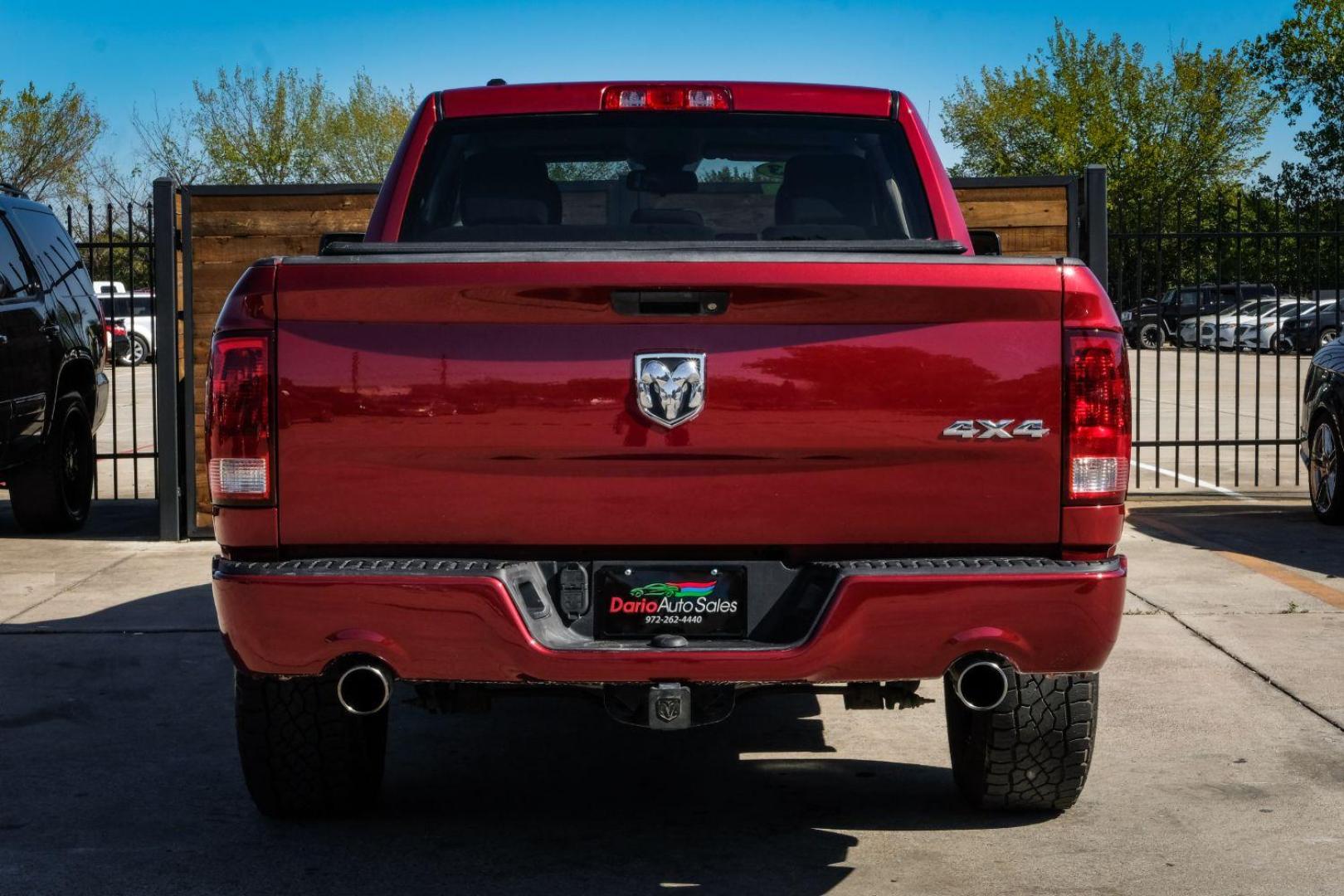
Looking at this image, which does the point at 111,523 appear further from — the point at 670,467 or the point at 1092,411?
the point at 1092,411

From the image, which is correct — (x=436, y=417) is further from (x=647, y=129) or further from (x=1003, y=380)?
(x=647, y=129)

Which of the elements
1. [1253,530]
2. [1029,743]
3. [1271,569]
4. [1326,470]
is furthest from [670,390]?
[1326,470]

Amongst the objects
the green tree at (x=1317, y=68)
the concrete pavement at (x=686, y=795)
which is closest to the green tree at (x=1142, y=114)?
the green tree at (x=1317, y=68)

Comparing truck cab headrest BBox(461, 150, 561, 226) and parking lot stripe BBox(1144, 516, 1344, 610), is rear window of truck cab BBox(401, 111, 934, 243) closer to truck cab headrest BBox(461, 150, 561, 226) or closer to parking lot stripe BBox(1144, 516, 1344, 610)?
truck cab headrest BBox(461, 150, 561, 226)

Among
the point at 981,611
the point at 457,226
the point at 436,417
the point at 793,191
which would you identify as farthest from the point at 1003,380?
the point at 457,226

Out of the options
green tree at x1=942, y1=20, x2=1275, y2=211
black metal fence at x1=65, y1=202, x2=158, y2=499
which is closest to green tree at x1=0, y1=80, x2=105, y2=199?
black metal fence at x1=65, y1=202, x2=158, y2=499

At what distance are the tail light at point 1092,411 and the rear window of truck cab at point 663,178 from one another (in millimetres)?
1434

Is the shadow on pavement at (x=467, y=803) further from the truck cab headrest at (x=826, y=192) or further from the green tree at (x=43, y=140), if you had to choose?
the green tree at (x=43, y=140)

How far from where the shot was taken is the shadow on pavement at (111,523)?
35.6 feet

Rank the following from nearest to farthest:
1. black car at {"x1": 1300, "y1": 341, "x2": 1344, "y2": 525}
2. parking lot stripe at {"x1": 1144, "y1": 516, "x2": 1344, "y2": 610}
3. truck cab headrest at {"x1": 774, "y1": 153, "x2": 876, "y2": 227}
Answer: truck cab headrest at {"x1": 774, "y1": 153, "x2": 876, "y2": 227} → parking lot stripe at {"x1": 1144, "y1": 516, "x2": 1344, "y2": 610} → black car at {"x1": 1300, "y1": 341, "x2": 1344, "y2": 525}

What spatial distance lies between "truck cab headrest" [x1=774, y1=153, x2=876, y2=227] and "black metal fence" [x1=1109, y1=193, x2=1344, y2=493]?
3.99 meters

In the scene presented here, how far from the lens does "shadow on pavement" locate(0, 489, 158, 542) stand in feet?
35.6

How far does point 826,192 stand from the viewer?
536 cm

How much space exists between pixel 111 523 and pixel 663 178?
23.8 feet
